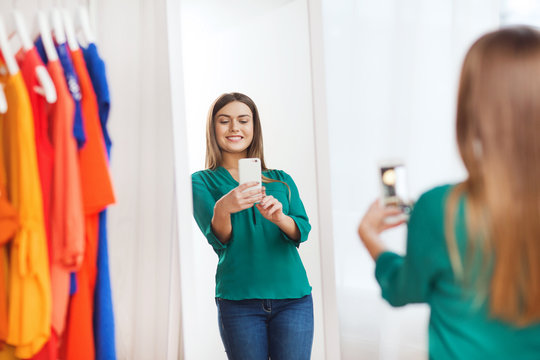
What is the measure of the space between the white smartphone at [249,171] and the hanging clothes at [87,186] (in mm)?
395

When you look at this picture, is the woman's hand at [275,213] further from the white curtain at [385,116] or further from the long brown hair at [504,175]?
the long brown hair at [504,175]

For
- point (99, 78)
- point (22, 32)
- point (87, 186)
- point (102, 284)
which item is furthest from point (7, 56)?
point (102, 284)

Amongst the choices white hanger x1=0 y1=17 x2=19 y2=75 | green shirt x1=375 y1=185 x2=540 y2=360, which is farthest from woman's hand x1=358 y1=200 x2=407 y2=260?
white hanger x1=0 y1=17 x2=19 y2=75

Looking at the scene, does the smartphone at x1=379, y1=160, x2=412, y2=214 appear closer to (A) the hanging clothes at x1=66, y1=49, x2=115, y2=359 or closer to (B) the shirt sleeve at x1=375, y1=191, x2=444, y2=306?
(B) the shirt sleeve at x1=375, y1=191, x2=444, y2=306

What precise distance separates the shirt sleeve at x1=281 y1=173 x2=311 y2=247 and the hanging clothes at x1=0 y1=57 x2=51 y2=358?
2.38 feet

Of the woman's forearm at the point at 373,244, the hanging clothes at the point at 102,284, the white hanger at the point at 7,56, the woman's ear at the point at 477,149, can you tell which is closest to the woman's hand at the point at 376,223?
the woman's forearm at the point at 373,244

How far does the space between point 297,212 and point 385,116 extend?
41 centimetres

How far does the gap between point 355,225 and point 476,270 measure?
79 centimetres

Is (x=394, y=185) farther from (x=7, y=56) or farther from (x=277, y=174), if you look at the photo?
(x=7, y=56)

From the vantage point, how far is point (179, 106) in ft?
4.46

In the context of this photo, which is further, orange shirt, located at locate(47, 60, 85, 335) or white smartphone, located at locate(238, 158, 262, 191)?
white smartphone, located at locate(238, 158, 262, 191)

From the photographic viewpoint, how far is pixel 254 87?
145 centimetres

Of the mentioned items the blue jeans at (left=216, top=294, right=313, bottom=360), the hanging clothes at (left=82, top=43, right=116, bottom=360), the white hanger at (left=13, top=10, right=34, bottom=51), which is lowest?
the blue jeans at (left=216, top=294, right=313, bottom=360)

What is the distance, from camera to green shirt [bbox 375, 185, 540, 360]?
782 millimetres
